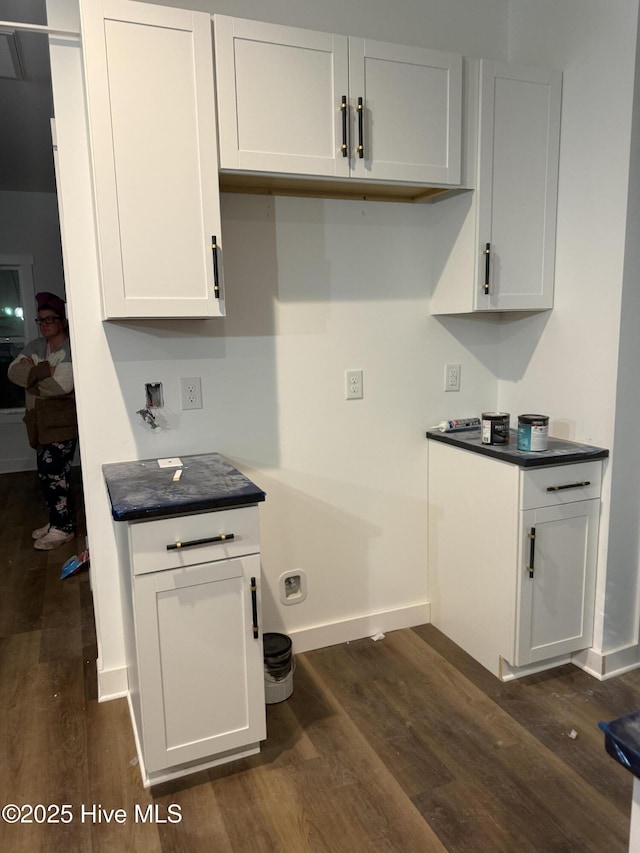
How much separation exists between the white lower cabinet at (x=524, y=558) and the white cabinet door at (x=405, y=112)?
1.11 metres

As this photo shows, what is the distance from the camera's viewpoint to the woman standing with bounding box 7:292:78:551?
3729 millimetres

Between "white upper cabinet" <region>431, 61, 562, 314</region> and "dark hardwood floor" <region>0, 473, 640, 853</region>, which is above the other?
"white upper cabinet" <region>431, 61, 562, 314</region>

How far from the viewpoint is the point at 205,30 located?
189 centimetres

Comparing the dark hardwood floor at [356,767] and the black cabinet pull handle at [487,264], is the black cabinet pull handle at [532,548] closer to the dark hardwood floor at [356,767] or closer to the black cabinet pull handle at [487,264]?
the dark hardwood floor at [356,767]

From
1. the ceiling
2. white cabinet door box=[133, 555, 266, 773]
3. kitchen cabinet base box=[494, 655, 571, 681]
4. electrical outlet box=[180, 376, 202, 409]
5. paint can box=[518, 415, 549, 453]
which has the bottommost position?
kitchen cabinet base box=[494, 655, 571, 681]

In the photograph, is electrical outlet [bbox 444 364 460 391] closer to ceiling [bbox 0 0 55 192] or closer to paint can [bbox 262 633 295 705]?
paint can [bbox 262 633 295 705]

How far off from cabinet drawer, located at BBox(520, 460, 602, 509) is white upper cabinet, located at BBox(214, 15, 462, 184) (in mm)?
1130

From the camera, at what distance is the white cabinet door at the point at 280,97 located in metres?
1.94

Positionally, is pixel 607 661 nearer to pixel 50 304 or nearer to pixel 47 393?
pixel 47 393

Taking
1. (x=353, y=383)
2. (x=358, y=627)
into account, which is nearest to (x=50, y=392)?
(x=353, y=383)

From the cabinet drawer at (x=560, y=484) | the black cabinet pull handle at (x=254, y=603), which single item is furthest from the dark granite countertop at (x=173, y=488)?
the cabinet drawer at (x=560, y=484)

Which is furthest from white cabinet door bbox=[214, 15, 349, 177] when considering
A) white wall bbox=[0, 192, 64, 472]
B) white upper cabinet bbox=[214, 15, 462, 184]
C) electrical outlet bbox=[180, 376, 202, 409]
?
white wall bbox=[0, 192, 64, 472]

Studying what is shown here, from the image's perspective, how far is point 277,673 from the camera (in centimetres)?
225

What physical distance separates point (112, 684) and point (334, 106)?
223 centimetres
